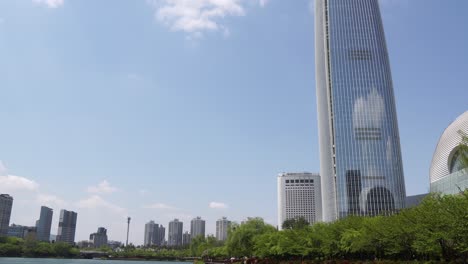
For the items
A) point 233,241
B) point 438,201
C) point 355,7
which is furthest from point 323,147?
point 438,201

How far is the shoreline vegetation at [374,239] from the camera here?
40.8m

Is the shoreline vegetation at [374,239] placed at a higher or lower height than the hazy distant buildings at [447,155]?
lower

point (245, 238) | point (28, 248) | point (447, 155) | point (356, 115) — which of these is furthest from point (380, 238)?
point (28, 248)

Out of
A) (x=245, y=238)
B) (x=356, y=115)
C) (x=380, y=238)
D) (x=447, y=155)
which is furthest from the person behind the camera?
(x=356, y=115)

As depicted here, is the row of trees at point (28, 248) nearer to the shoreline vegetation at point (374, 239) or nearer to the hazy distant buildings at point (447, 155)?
the shoreline vegetation at point (374, 239)

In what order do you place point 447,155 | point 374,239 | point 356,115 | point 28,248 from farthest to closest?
point 28,248, point 356,115, point 447,155, point 374,239

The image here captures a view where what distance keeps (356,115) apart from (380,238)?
121 meters

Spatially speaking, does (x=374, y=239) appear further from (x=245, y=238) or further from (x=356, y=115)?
(x=356, y=115)

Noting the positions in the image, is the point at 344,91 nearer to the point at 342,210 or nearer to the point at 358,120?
the point at 358,120

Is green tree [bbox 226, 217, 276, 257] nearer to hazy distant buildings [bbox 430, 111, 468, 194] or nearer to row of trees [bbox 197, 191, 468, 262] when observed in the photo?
row of trees [bbox 197, 191, 468, 262]

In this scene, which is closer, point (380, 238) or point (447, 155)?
point (380, 238)

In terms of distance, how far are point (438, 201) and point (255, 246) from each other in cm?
4300

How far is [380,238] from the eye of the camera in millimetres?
55812

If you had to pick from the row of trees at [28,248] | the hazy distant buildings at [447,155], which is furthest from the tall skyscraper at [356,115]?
the row of trees at [28,248]
